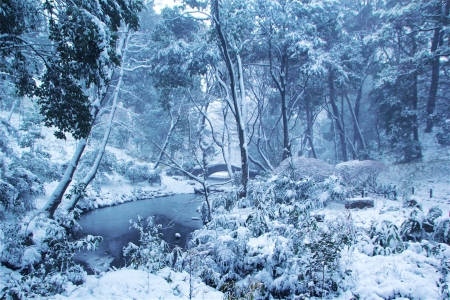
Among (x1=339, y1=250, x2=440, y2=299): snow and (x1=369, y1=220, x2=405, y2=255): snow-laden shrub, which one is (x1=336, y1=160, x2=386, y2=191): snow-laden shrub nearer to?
(x1=369, y1=220, x2=405, y2=255): snow-laden shrub

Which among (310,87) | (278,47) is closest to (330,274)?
(278,47)

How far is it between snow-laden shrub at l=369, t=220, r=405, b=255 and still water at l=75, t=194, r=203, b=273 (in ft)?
20.2

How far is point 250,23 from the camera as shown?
1226 centimetres

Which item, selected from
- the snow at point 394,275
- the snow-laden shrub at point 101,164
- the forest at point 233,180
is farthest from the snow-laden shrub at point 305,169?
the snow-laden shrub at point 101,164

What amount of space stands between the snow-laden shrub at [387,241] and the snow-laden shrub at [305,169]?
5.69 meters

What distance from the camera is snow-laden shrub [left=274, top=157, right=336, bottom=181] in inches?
451

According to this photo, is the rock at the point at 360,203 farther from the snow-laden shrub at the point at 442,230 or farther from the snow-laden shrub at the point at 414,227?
the snow-laden shrub at the point at 442,230

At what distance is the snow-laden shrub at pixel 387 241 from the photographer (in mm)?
5161

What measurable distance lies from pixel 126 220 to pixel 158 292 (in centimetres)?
1026

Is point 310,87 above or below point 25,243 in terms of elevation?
above

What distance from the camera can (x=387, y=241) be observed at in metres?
5.28

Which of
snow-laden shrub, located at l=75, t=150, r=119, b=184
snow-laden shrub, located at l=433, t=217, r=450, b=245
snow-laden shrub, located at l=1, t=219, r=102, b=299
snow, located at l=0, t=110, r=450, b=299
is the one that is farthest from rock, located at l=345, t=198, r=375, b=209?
snow-laden shrub, located at l=75, t=150, r=119, b=184

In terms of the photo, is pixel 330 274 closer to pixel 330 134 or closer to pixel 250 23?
pixel 250 23

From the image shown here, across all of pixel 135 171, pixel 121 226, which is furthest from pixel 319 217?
pixel 135 171
